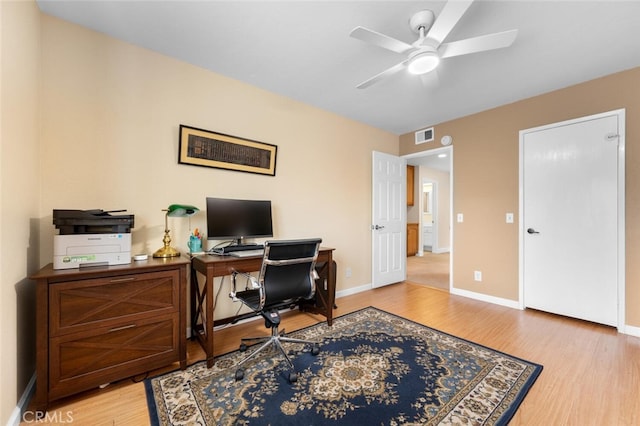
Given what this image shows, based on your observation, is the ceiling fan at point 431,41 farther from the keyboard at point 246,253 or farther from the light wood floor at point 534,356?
the light wood floor at point 534,356

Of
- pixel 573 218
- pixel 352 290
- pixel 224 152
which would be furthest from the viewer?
pixel 352 290

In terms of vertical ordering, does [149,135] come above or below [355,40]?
below

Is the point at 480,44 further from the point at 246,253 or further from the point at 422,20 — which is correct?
the point at 246,253

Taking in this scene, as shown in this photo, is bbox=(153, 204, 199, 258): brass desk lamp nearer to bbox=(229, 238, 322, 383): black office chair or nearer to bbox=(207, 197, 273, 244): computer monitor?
bbox=(207, 197, 273, 244): computer monitor

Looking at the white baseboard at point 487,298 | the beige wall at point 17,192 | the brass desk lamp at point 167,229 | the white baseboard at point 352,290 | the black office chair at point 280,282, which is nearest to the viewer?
the beige wall at point 17,192

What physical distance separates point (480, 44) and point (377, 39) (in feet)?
2.15

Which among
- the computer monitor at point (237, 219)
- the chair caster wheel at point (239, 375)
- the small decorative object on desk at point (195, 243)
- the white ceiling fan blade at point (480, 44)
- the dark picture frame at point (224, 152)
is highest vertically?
the white ceiling fan blade at point (480, 44)

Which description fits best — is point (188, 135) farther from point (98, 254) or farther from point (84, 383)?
point (84, 383)

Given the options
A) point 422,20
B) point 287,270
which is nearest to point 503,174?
point 422,20

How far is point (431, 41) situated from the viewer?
65.7 inches

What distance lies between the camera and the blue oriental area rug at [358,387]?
1.40 metres

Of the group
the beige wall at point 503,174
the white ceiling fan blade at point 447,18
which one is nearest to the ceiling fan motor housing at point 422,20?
the white ceiling fan blade at point 447,18

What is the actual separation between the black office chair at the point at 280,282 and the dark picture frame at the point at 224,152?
1.12m

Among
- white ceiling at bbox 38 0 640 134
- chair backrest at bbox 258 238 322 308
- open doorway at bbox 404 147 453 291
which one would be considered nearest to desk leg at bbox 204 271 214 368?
chair backrest at bbox 258 238 322 308
